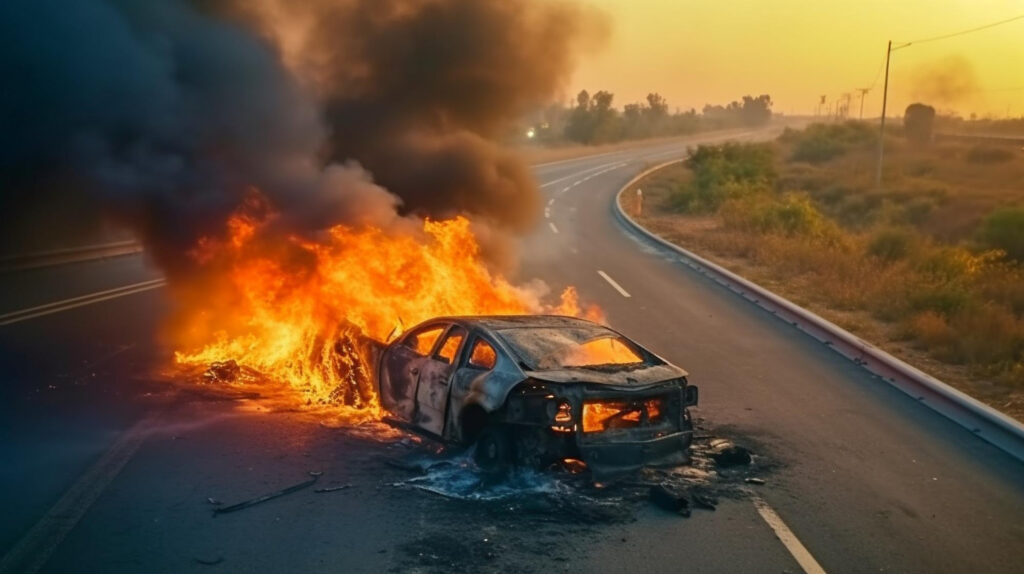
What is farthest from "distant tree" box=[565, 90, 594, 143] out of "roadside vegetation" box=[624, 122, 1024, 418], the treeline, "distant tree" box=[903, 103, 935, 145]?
"roadside vegetation" box=[624, 122, 1024, 418]

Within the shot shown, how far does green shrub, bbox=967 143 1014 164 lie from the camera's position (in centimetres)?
5314

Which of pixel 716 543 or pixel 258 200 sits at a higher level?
pixel 258 200

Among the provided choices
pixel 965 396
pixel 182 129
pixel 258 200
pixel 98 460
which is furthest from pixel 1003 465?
pixel 182 129

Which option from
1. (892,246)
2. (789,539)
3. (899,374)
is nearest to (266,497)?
(789,539)

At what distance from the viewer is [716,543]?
20.2 ft

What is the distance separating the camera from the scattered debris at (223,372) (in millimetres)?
11000

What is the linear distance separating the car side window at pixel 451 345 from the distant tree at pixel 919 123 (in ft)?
231

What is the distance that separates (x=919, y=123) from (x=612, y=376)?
74.3m

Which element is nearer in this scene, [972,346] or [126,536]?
[126,536]

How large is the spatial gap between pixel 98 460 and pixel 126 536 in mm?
1947

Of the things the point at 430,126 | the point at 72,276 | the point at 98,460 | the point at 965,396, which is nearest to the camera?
the point at 98,460

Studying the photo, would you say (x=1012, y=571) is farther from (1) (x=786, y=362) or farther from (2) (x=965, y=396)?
(1) (x=786, y=362)

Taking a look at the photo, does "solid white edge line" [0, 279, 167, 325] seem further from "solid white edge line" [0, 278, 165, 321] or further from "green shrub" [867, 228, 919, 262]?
"green shrub" [867, 228, 919, 262]

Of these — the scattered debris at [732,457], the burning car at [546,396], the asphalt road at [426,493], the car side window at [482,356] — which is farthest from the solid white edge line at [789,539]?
the car side window at [482,356]
